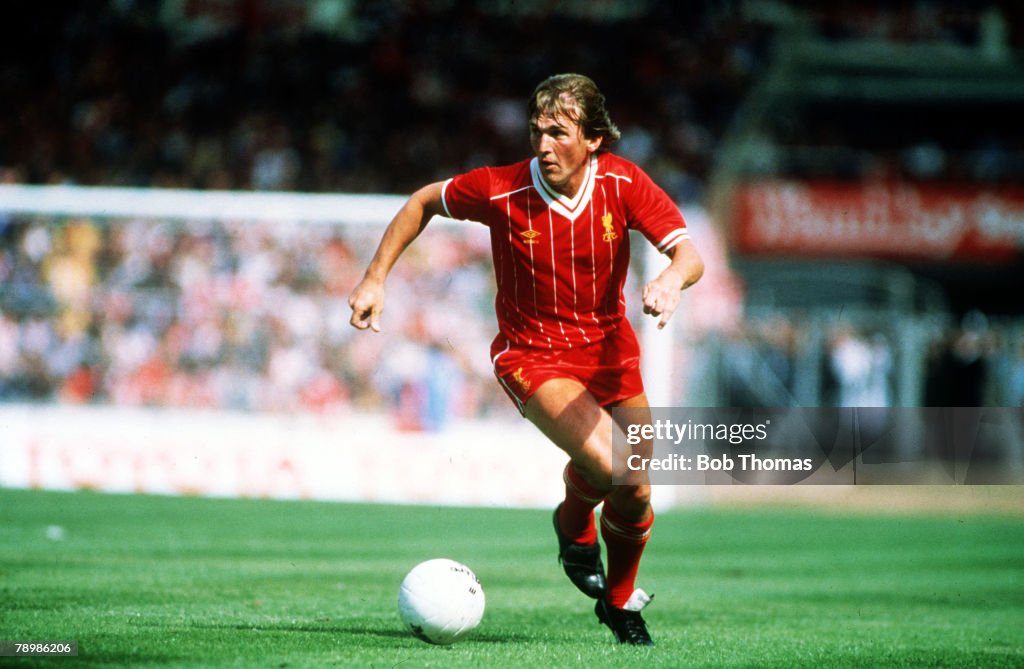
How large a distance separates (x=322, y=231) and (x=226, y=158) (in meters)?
7.56

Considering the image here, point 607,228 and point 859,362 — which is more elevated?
point 607,228

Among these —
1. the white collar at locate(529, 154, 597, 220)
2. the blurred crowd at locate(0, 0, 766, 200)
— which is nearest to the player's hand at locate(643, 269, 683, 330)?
the white collar at locate(529, 154, 597, 220)

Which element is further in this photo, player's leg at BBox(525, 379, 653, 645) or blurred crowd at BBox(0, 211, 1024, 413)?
blurred crowd at BBox(0, 211, 1024, 413)

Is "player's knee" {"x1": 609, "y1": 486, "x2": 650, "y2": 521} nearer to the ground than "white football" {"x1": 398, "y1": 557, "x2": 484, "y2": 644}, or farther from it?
farther from it

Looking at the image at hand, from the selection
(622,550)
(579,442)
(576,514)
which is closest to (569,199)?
(579,442)

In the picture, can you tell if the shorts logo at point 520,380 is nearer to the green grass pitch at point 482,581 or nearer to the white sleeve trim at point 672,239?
Result: the white sleeve trim at point 672,239

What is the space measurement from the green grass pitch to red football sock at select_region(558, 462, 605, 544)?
1.57 ft

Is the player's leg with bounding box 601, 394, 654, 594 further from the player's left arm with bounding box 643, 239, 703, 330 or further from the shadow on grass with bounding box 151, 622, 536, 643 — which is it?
the player's left arm with bounding box 643, 239, 703, 330

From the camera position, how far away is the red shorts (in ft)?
20.8

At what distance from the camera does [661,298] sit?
216 inches

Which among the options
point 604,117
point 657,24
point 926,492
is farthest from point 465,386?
point 657,24

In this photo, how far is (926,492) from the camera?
816 inches

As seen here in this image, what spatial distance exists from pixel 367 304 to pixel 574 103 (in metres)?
1.25

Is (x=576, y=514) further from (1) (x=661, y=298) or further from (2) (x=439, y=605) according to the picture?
(1) (x=661, y=298)
